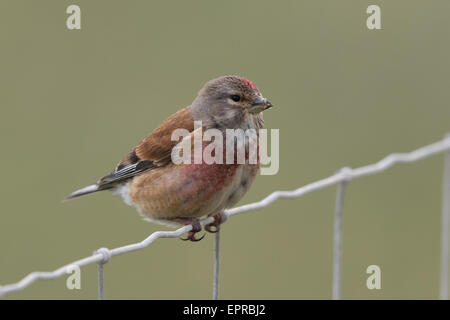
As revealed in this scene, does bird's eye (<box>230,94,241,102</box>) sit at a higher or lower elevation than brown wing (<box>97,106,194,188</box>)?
higher

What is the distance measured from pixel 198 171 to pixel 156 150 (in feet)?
1.12

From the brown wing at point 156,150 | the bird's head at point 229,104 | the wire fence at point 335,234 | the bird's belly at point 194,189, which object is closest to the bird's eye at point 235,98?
the bird's head at point 229,104

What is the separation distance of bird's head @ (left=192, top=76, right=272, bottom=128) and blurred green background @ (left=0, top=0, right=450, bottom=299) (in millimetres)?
2059

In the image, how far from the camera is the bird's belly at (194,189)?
417 centimetres

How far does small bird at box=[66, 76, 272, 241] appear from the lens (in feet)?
13.7

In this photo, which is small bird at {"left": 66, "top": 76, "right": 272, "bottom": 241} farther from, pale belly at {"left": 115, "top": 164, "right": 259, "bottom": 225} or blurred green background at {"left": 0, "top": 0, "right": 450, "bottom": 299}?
blurred green background at {"left": 0, "top": 0, "right": 450, "bottom": 299}

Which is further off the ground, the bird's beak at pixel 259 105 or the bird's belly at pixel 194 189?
the bird's beak at pixel 259 105

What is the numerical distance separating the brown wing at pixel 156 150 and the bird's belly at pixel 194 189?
0.07 m

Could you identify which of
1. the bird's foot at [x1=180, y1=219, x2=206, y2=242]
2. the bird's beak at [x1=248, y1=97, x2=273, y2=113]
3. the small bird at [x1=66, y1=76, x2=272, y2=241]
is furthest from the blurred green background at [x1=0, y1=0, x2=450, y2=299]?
the bird's beak at [x1=248, y1=97, x2=273, y2=113]

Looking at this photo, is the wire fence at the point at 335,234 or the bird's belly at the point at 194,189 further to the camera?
the bird's belly at the point at 194,189

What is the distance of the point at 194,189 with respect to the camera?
4.18 metres

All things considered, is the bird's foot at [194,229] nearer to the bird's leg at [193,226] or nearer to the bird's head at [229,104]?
the bird's leg at [193,226]

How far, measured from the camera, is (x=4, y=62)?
27.9 ft

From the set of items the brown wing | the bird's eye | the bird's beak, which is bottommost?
the brown wing
